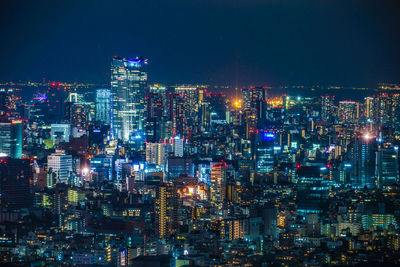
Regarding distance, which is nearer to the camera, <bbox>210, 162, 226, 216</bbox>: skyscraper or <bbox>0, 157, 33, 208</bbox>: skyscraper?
<bbox>0, 157, 33, 208</bbox>: skyscraper

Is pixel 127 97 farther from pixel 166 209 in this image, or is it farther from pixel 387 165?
pixel 166 209

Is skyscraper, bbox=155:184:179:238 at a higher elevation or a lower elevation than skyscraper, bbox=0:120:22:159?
lower

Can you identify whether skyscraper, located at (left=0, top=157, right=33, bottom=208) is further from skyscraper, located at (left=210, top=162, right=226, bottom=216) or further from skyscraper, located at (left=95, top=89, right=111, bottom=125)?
skyscraper, located at (left=95, top=89, right=111, bottom=125)

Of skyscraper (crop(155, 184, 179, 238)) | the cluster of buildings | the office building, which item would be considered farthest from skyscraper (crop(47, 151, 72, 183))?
skyscraper (crop(155, 184, 179, 238))

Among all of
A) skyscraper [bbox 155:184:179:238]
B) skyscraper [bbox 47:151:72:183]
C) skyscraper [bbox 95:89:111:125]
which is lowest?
skyscraper [bbox 155:184:179:238]

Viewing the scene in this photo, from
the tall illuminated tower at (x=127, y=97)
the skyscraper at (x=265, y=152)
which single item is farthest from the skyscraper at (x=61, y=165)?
the tall illuminated tower at (x=127, y=97)

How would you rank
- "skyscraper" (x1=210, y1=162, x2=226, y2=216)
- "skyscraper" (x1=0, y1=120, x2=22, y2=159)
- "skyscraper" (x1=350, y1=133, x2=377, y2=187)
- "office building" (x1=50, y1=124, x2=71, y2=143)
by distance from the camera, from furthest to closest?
"office building" (x1=50, y1=124, x2=71, y2=143) < "skyscraper" (x1=0, y1=120, x2=22, y2=159) < "skyscraper" (x1=350, y1=133, x2=377, y2=187) < "skyscraper" (x1=210, y1=162, x2=226, y2=216)
